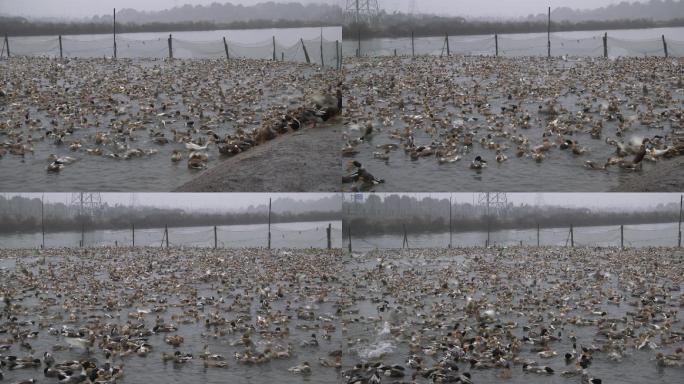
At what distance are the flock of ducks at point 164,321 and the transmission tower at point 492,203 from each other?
2.95 metres

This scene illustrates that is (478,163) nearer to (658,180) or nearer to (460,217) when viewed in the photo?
(658,180)

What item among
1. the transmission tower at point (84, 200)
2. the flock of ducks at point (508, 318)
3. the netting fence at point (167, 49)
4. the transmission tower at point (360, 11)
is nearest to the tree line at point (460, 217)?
the flock of ducks at point (508, 318)

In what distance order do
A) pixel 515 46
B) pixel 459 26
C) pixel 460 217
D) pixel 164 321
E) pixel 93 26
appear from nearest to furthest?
pixel 164 321 → pixel 460 217 → pixel 93 26 → pixel 459 26 → pixel 515 46

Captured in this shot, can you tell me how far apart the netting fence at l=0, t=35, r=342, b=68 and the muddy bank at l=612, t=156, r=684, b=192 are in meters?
4.44

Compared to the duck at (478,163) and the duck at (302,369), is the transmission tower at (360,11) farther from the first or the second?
the duck at (302,369)

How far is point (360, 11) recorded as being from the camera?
26.7 feet

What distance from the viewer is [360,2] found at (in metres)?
8.06

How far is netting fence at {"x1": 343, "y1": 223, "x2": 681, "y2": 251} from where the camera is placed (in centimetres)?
1144

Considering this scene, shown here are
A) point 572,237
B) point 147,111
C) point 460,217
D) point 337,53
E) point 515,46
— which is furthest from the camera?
point 515,46

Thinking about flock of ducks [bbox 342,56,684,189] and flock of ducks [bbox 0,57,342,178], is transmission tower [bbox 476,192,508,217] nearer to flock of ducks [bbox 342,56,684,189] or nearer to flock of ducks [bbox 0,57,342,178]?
flock of ducks [bbox 342,56,684,189]

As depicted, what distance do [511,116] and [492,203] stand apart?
157cm

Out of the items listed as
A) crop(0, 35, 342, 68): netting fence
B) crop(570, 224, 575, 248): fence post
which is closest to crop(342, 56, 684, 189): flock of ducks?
crop(0, 35, 342, 68): netting fence

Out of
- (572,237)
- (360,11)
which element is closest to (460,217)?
(360,11)

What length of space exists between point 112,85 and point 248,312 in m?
5.67
